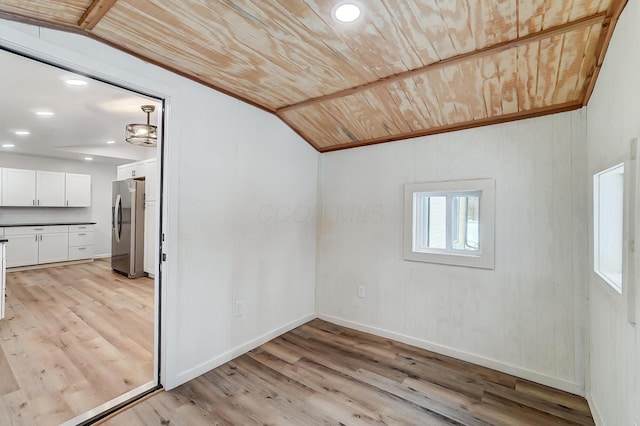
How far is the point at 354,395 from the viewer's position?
2.10 meters

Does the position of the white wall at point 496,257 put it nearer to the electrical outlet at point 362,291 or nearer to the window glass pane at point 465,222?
the electrical outlet at point 362,291

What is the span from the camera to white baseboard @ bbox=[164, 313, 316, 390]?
7.07 feet

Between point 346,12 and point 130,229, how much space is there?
544 cm

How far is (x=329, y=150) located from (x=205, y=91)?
1563 mm

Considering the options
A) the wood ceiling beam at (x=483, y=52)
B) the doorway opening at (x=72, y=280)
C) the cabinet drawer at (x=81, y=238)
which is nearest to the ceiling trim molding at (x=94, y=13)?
the doorway opening at (x=72, y=280)

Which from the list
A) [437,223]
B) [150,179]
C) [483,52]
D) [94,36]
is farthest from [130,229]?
[483,52]

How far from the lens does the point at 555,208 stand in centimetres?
222

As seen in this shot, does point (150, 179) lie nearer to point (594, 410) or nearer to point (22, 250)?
point (22, 250)

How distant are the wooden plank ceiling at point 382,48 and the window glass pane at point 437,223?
2.40 ft

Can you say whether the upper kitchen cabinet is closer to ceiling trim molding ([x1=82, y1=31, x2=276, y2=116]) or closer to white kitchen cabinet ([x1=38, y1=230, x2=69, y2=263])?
white kitchen cabinet ([x1=38, y1=230, x2=69, y2=263])

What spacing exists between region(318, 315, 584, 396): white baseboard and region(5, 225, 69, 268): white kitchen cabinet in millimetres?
6528

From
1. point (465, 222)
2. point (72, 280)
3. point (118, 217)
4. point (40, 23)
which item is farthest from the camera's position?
point (118, 217)

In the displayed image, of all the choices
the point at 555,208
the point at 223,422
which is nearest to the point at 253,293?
the point at 223,422

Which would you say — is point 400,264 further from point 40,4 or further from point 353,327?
point 40,4
